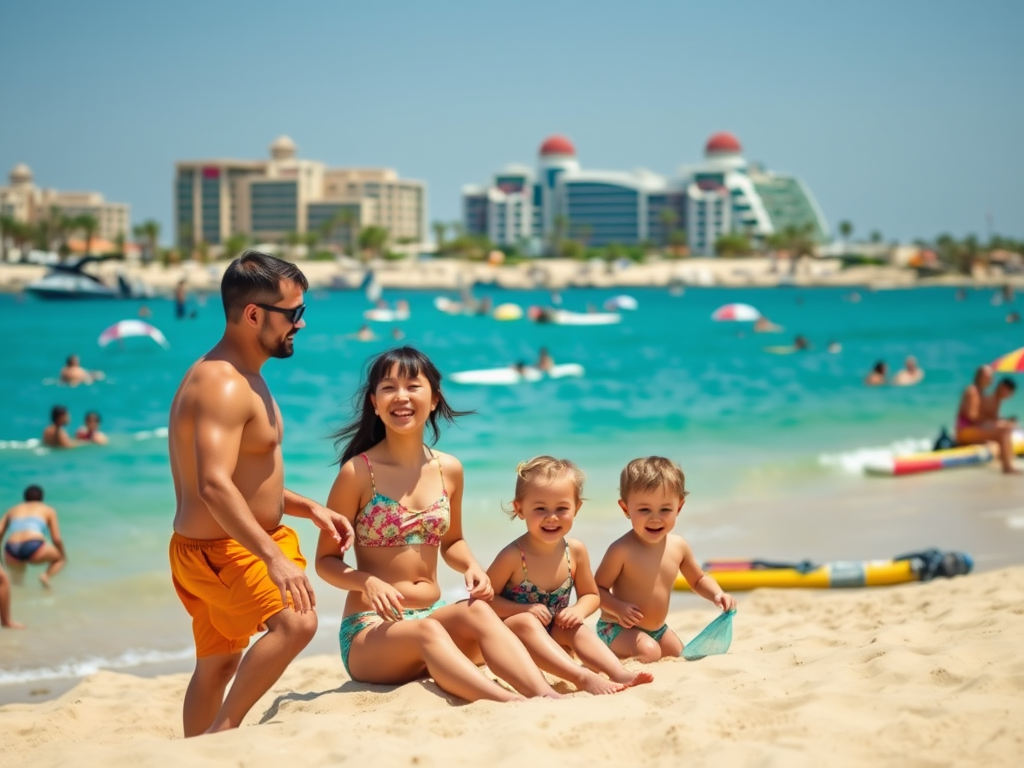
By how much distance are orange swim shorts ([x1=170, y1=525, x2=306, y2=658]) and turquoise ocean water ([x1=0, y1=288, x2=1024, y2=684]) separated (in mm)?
2712

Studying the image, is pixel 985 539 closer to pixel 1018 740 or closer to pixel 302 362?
pixel 1018 740

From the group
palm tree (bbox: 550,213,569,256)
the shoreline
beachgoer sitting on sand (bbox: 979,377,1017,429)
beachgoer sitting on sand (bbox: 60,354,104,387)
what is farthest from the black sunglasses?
palm tree (bbox: 550,213,569,256)

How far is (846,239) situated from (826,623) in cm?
15188

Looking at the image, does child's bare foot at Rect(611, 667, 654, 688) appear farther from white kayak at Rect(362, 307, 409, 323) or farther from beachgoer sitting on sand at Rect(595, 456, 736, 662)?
white kayak at Rect(362, 307, 409, 323)

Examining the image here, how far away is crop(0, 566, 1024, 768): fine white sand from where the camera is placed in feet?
10.5

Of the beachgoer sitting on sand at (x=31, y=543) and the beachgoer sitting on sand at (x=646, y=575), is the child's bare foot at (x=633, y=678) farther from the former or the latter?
the beachgoer sitting on sand at (x=31, y=543)

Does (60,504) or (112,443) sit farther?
(112,443)

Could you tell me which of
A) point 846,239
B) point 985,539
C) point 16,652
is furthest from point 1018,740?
point 846,239

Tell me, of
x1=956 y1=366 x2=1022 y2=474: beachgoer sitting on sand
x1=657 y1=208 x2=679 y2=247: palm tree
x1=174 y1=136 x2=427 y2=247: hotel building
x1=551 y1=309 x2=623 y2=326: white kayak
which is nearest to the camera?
x1=956 y1=366 x2=1022 y2=474: beachgoer sitting on sand

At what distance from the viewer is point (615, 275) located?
418 feet

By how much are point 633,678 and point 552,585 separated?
1.72 feet

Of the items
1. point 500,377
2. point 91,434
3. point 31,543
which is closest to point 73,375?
point 500,377

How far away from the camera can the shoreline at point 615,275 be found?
4695 inches

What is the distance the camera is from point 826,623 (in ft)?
19.4
